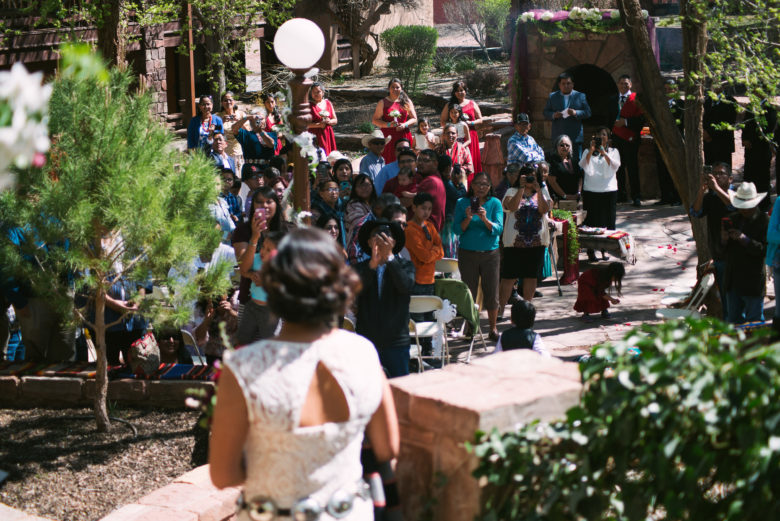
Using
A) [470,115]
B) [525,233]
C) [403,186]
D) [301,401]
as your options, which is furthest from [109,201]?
[470,115]

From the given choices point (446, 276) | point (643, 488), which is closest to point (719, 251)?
point (446, 276)

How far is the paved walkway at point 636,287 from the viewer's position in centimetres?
956

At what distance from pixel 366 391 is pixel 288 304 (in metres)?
0.34

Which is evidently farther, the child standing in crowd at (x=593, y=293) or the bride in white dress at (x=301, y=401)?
the child standing in crowd at (x=593, y=293)

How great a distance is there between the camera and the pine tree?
238 inches

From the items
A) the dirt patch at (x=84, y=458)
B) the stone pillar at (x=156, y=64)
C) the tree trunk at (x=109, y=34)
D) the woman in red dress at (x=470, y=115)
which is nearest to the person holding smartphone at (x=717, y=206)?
the woman in red dress at (x=470, y=115)

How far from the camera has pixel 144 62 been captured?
18828mm

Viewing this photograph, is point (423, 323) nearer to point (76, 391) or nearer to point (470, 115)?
point (76, 391)

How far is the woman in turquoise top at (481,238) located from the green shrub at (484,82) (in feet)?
45.7

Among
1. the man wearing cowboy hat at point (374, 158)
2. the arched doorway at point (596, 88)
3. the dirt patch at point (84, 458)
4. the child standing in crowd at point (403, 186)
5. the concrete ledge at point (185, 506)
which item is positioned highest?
the arched doorway at point (596, 88)

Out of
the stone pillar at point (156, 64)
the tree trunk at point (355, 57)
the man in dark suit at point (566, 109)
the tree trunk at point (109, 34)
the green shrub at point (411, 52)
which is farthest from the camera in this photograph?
the tree trunk at point (355, 57)

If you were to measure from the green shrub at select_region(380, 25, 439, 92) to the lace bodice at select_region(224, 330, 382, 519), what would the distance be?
21347 millimetres

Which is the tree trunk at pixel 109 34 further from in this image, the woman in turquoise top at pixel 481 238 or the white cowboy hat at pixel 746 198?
the white cowboy hat at pixel 746 198

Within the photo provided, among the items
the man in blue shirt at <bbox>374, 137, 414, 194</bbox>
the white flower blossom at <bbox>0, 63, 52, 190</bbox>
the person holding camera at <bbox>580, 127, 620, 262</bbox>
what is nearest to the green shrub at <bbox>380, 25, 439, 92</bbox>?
the person holding camera at <bbox>580, 127, 620, 262</bbox>
